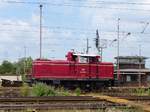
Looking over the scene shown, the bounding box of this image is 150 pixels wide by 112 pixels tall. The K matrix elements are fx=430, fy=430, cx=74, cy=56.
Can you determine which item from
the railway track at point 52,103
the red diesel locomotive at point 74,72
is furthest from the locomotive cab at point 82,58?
the railway track at point 52,103

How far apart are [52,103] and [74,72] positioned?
17.1 meters

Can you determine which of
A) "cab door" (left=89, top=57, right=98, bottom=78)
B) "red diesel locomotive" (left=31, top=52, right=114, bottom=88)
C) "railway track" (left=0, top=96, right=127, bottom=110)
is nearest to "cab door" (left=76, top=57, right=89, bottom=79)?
"red diesel locomotive" (left=31, top=52, right=114, bottom=88)

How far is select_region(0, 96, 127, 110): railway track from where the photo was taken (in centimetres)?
1589

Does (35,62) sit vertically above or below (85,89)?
above

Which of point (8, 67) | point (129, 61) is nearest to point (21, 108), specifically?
point (129, 61)

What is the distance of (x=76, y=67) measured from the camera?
3566cm

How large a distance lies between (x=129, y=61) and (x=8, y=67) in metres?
57.6

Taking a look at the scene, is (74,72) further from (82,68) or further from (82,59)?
(82,59)

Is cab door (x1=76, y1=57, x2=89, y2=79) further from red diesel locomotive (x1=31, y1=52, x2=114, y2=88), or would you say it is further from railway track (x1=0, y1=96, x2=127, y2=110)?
railway track (x1=0, y1=96, x2=127, y2=110)

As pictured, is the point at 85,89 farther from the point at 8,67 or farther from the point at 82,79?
the point at 8,67

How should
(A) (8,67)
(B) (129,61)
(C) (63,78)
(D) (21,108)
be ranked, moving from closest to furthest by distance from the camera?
(D) (21,108) → (C) (63,78) → (B) (129,61) → (A) (8,67)

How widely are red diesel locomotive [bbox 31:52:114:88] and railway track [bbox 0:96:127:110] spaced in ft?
50.6

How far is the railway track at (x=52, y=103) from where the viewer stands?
1589cm

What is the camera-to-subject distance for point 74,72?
35.7 metres
